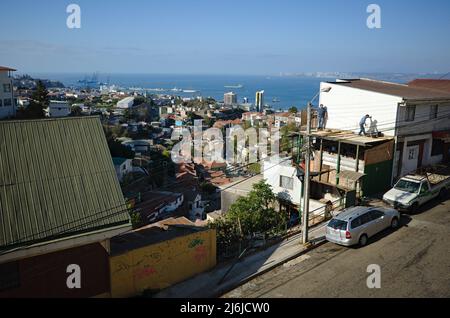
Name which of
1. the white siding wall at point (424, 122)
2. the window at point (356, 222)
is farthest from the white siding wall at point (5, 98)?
the window at point (356, 222)

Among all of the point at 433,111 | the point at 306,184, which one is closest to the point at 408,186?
the point at 306,184

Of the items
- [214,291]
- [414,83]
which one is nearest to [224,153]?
[414,83]

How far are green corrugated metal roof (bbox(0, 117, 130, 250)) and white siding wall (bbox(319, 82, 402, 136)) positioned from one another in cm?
1512

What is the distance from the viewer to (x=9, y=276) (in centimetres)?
950

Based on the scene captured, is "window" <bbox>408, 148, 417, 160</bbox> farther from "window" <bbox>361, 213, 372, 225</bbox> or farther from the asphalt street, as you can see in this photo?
"window" <bbox>361, 213, 372, 225</bbox>

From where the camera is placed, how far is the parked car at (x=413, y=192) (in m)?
17.5

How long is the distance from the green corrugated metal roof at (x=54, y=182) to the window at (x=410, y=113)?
1651 centimetres

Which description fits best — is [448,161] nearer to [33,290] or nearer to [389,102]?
[389,102]

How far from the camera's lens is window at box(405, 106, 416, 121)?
69.7 ft

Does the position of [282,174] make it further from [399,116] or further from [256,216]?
[399,116]

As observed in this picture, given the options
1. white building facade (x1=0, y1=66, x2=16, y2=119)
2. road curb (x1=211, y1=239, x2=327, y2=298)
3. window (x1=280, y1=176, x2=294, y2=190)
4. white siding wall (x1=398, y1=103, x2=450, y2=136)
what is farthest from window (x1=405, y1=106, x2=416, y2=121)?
white building facade (x1=0, y1=66, x2=16, y2=119)

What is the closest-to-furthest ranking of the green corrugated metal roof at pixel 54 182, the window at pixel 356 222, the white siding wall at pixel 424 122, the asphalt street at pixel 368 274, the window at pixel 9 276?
the window at pixel 9 276 → the green corrugated metal roof at pixel 54 182 → the asphalt street at pixel 368 274 → the window at pixel 356 222 → the white siding wall at pixel 424 122

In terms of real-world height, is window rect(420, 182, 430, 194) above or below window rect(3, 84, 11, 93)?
below

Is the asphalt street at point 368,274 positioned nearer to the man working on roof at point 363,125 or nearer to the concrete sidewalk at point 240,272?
the concrete sidewalk at point 240,272
